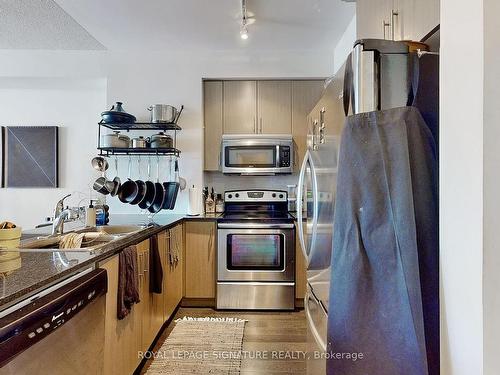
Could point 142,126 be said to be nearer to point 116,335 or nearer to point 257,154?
point 257,154

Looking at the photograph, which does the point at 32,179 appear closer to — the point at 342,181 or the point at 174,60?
the point at 174,60

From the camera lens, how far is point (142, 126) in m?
3.24

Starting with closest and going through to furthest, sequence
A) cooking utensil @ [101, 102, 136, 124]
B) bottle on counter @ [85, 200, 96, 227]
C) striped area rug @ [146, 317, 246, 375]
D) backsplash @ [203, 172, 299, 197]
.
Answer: striped area rug @ [146, 317, 246, 375]
bottle on counter @ [85, 200, 96, 227]
cooking utensil @ [101, 102, 136, 124]
backsplash @ [203, 172, 299, 197]

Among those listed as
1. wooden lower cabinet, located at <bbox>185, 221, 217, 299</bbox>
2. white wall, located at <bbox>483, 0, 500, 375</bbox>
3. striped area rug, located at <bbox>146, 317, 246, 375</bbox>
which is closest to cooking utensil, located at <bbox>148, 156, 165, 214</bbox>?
wooden lower cabinet, located at <bbox>185, 221, 217, 299</bbox>

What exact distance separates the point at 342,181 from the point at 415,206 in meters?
0.21

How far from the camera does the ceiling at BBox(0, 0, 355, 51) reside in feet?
8.07

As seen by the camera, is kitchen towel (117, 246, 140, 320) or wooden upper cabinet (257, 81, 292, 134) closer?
kitchen towel (117, 246, 140, 320)

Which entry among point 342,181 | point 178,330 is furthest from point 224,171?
point 342,181

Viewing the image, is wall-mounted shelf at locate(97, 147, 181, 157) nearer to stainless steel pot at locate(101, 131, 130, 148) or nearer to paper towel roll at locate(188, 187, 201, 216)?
stainless steel pot at locate(101, 131, 130, 148)

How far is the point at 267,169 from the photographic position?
329 centimetres

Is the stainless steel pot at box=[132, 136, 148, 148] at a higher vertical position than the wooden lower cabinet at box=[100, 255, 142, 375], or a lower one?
higher

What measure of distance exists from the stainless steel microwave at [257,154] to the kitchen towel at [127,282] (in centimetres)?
172

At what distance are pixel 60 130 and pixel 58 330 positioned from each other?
117 inches

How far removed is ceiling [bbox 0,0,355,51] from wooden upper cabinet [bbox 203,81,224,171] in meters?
0.40
